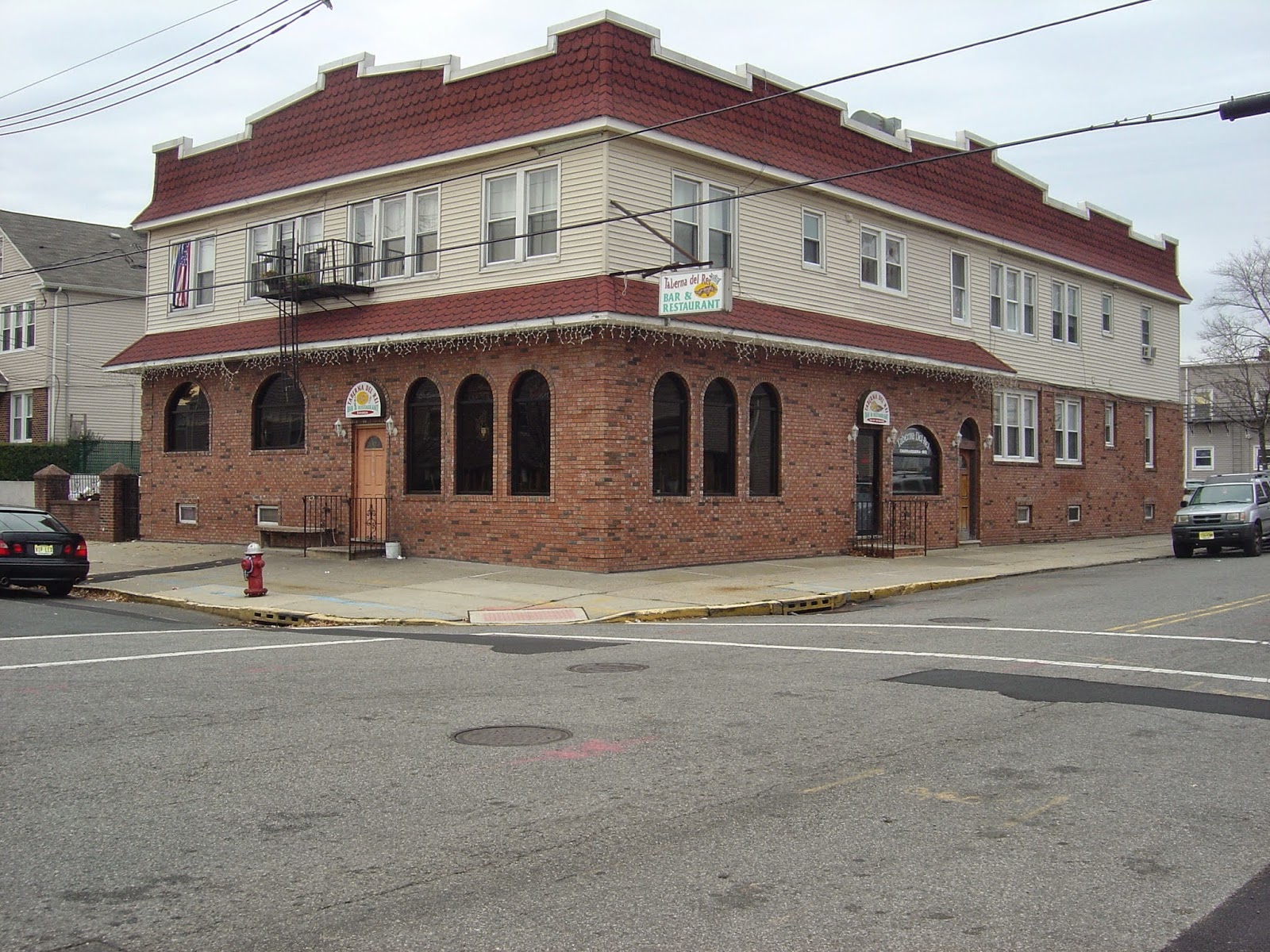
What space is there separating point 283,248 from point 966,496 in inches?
653

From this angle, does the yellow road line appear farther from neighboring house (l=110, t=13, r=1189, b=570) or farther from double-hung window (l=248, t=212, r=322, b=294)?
double-hung window (l=248, t=212, r=322, b=294)

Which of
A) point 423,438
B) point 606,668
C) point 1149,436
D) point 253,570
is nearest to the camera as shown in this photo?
point 606,668

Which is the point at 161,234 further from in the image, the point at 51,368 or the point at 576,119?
the point at 51,368

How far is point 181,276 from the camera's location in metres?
26.5

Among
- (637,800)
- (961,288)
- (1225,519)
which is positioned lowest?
(637,800)

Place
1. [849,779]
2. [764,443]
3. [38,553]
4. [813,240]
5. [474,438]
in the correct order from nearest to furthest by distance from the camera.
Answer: [849,779] → [38,553] → [474,438] → [764,443] → [813,240]

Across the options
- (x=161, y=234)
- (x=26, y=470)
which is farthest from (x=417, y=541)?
(x=26, y=470)

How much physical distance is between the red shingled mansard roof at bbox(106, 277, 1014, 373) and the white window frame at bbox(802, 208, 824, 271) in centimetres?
109

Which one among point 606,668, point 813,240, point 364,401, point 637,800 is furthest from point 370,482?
point 637,800

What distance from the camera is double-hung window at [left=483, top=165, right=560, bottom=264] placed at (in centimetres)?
2023

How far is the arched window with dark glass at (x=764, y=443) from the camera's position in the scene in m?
22.4

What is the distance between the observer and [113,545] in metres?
27.0

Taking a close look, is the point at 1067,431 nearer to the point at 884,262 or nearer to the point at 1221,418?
the point at 884,262

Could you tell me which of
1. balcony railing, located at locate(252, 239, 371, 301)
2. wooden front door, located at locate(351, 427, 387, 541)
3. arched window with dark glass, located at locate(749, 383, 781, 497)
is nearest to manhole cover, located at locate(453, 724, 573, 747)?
arched window with dark glass, located at locate(749, 383, 781, 497)
